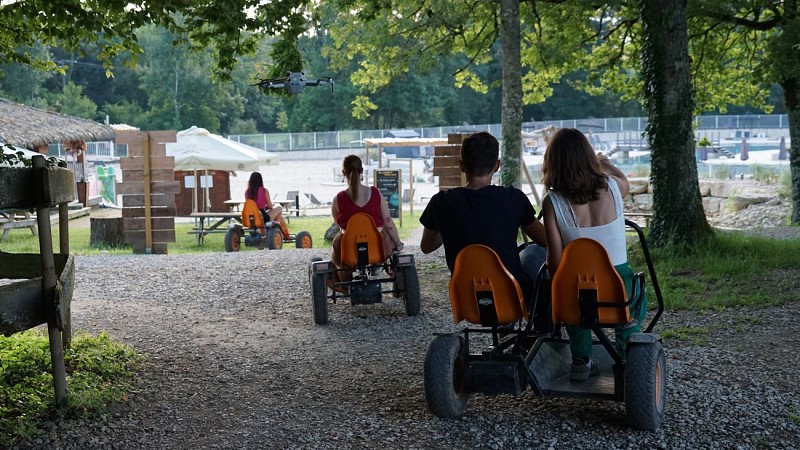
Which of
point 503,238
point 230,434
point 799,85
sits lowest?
point 230,434

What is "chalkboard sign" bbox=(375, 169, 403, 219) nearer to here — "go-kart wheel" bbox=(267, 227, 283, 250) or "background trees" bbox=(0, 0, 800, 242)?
"background trees" bbox=(0, 0, 800, 242)

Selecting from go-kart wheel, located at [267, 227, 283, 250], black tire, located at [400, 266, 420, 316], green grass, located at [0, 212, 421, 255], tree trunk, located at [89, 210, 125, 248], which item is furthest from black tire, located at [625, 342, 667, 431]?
tree trunk, located at [89, 210, 125, 248]

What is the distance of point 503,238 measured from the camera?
4.76 meters

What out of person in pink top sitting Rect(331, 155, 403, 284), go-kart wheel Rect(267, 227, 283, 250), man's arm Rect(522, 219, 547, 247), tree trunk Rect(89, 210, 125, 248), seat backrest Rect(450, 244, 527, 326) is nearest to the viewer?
seat backrest Rect(450, 244, 527, 326)

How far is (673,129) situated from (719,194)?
1814 centimetres

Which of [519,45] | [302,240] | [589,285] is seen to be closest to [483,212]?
[589,285]

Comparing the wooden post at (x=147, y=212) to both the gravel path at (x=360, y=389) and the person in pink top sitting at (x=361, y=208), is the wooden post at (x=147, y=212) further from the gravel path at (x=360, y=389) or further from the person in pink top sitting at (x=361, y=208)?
the person in pink top sitting at (x=361, y=208)

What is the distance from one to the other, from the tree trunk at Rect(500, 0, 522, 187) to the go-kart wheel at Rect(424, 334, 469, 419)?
9.52 metres

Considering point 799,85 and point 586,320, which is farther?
point 799,85

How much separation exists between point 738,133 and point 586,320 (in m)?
56.7

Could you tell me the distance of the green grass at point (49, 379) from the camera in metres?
4.97

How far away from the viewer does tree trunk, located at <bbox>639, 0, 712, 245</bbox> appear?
10711 mm

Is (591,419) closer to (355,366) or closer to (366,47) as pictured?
(355,366)

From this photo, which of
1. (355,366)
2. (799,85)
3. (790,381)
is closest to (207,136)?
(799,85)
